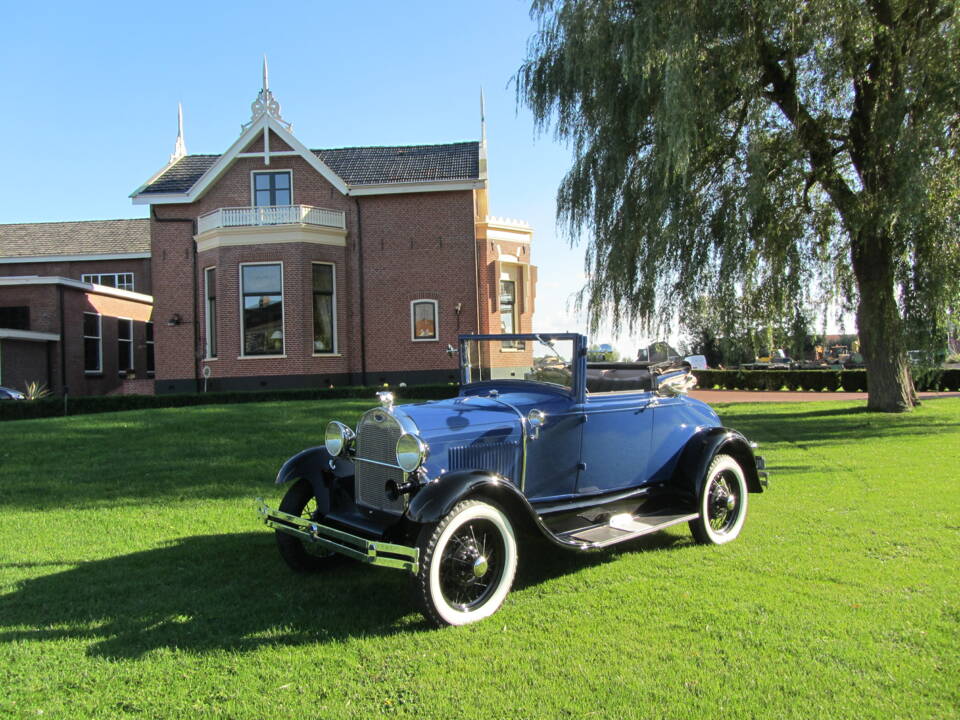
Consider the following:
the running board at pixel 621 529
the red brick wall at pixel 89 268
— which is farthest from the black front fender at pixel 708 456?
the red brick wall at pixel 89 268

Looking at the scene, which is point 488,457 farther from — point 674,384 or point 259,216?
point 259,216

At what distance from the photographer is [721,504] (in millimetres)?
5445

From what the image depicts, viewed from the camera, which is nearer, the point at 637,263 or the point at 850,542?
the point at 850,542

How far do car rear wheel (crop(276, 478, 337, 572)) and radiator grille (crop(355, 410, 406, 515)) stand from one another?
496 millimetres

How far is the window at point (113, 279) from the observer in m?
28.6

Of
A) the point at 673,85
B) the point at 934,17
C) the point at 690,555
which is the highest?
the point at 934,17

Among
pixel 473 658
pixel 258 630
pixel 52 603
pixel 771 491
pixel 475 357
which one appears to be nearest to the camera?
pixel 473 658

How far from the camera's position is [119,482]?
749 cm

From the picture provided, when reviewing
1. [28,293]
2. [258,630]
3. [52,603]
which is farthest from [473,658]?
[28,293]

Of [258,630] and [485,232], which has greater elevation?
[485,232]

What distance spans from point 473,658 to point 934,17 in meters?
12.5

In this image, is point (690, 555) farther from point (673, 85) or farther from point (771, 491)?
point (673, 85)

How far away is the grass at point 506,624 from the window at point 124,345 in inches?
840

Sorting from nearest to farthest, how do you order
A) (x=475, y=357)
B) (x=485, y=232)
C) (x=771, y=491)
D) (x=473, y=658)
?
(x=473, y=658)
(x=475, y=357)
(x=771, y=491)
(x=485, y=232)
